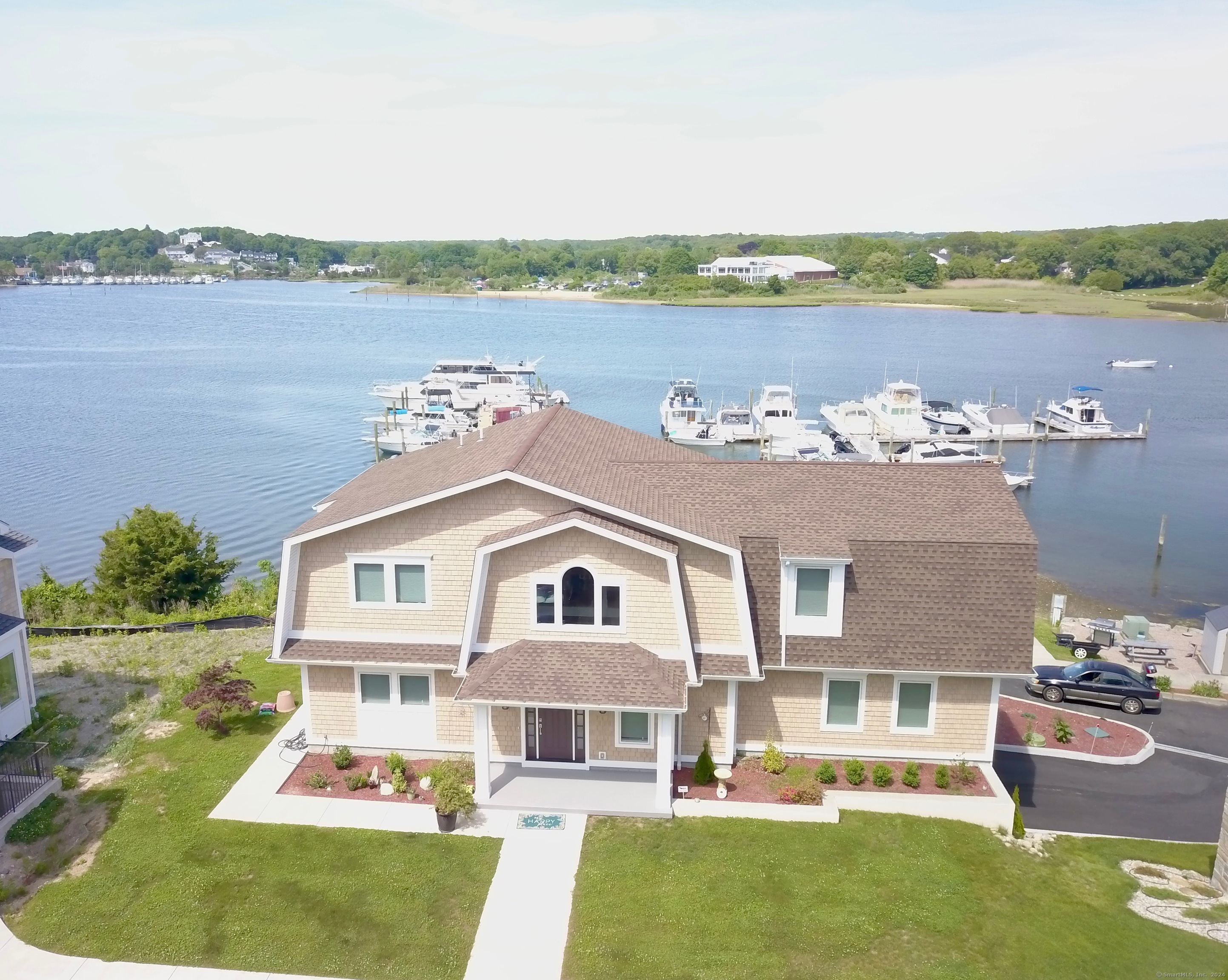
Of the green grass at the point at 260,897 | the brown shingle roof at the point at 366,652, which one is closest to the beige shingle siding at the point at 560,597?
the brown shingle roof at the point at 366,652

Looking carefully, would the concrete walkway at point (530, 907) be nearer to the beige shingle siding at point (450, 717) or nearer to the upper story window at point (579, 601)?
the beige shingle siding at point (450, 717)

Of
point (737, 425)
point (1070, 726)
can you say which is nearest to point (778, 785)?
point (1070, 726)

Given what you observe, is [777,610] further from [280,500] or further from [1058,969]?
[280,500]

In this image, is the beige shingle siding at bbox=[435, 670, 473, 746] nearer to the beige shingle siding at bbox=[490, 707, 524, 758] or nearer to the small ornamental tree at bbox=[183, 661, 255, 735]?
the beige shingle siding at bbox=[490, 707, 524, 758]

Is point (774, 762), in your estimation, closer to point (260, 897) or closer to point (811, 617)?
point (811, 617)

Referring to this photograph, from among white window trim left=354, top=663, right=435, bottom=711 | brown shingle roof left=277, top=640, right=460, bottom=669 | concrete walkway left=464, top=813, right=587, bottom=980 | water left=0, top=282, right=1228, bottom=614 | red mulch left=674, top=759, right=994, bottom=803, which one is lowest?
water left=0, top=282, right=1228, bottom=614

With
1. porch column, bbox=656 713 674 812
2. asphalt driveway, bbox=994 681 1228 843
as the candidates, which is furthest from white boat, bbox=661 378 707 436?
porch column, bbox=656 713 674 812
